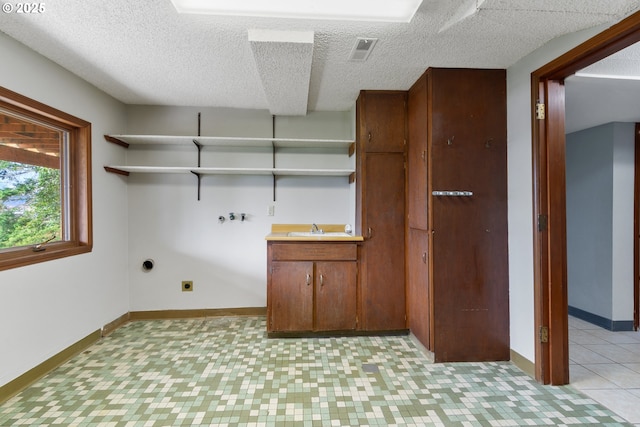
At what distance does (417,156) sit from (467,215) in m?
0.60

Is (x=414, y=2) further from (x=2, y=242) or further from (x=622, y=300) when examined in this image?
(x=622, y=300)

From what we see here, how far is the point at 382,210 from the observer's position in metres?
2.65

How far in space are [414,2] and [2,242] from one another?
2.84m

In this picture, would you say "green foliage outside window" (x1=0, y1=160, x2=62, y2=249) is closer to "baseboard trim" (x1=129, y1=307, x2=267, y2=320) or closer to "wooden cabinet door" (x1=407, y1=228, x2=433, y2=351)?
"baseboard trim" (x1=129, y1=307, x2=267, y2=320)

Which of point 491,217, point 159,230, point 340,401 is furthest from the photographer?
point 159,230

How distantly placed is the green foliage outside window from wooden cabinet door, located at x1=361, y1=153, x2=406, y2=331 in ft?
8.11

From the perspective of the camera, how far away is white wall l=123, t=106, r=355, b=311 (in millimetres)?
3100

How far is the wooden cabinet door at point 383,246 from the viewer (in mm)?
2643

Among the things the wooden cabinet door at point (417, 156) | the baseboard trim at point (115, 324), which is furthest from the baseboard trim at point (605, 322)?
the baseboard trim at point (115, 324)

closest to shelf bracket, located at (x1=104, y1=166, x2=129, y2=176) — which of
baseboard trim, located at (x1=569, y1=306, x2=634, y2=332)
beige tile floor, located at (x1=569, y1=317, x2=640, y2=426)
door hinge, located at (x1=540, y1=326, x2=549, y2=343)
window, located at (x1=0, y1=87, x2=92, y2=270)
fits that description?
window, located at (x1=0, y1=87, x2=92, y2=270)

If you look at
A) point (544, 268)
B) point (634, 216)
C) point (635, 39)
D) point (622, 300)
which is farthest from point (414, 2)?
point (622, 300)

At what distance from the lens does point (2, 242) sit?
1.88m

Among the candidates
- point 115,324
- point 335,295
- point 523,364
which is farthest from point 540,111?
point 115,324

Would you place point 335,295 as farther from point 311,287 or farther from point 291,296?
point 291,296
